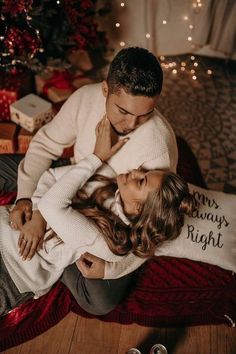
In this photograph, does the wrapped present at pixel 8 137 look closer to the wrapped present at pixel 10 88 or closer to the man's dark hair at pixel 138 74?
the wrapped present at pixel 10 88

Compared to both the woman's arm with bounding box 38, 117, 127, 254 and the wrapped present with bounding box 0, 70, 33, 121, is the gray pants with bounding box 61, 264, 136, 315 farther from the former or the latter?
the wrapped present with bounding box 0, 70, 33, 121

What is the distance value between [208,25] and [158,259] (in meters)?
2.40

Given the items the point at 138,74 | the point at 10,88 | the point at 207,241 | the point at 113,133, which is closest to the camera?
the point at 138,74

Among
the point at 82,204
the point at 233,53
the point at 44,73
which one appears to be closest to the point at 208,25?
the point at 233,53

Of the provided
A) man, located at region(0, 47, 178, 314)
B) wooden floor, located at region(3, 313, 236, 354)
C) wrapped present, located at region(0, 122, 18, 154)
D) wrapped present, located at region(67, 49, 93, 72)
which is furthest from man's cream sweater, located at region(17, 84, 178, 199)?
wrapped present, located at region(67, 49, 93, 72)

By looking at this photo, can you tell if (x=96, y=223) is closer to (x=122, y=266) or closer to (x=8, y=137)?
(x=122, y=266)

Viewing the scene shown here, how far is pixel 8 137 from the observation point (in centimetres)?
216

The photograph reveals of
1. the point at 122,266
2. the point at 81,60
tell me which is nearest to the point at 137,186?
the point at 122,266

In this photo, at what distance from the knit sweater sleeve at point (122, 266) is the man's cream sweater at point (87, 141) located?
1.22 feet

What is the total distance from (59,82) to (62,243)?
1303 millimetres

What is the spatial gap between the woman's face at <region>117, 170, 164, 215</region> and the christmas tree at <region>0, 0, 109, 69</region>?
45.1 inches

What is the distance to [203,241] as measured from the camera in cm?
167

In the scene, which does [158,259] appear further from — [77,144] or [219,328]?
[77,144]

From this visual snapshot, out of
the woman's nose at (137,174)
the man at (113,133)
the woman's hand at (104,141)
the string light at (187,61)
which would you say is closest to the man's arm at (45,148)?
the man at (113,133)
